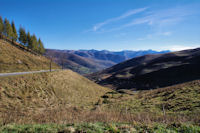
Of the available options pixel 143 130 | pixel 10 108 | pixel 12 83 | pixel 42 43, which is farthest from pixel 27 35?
pixel 143 130

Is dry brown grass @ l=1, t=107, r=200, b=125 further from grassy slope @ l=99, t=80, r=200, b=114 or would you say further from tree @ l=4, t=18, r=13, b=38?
tree @ l=4, t=18, r=13, b=38

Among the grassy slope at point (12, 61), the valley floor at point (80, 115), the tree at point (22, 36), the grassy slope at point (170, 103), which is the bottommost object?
the grassy slope at point (170, 103)

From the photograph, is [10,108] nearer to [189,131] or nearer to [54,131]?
[54,131]

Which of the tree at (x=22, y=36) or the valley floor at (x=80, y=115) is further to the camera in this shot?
the tree at (x=22, y=36)

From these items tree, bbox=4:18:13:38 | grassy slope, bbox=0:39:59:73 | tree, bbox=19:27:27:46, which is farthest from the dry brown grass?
tree, bbox=19:27:27:46

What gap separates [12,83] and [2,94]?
4.20m

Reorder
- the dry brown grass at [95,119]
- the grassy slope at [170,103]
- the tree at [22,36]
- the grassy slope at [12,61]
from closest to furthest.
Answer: the dry brown grass at [95,119] < the grassy slope at [170,103] < the grassy slope at [12,61] < the tree at [22,36]

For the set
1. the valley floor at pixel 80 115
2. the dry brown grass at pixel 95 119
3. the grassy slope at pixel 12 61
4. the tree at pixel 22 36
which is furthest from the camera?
the tree at pixel 22 36

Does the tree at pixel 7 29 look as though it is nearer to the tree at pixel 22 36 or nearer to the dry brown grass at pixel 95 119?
the tree at pixel 22 36

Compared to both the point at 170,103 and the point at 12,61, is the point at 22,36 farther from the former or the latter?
the point at 170,103

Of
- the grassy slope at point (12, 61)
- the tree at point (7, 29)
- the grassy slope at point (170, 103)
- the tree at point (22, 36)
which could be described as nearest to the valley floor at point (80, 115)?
the grassy slope at point (170, 103)

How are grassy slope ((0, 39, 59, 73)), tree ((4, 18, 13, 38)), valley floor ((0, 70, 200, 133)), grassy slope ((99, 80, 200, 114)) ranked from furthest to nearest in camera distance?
tree ((4, 18, 13, 38))
grassy slope ((0, 39, 59, 73))
grassy slope ((99, 80, 200, 114))
valley floor ((0, 70, 200, 133))

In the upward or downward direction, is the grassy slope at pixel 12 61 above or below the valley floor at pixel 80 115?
above

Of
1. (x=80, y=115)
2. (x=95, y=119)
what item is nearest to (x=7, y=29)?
(x=80, y=115)
